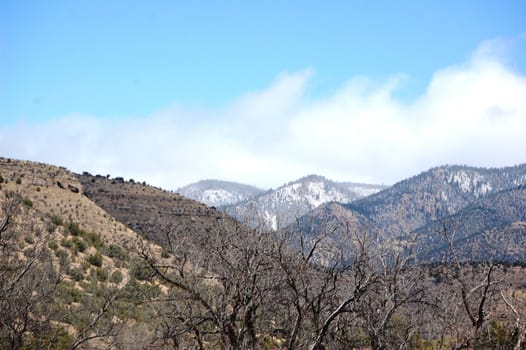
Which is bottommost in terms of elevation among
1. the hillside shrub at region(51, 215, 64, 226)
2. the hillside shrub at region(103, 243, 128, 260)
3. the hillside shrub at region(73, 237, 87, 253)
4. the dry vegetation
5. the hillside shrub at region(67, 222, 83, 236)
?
the dry vegetation

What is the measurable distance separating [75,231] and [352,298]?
38.9 meters

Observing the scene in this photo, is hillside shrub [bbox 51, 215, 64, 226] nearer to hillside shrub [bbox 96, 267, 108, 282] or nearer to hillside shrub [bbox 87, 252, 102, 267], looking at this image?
hillside shrub [bbox 87, 252, 102, 267]

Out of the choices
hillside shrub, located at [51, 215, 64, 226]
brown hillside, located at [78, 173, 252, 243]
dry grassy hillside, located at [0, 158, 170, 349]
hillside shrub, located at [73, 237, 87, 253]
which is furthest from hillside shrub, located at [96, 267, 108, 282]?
brown hillside, located at [78, 173, 252, 243]

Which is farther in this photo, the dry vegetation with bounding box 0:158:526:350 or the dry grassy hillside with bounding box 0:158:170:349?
the dry grassy hillside with bounding box 0:158:170:349

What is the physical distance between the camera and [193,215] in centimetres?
7856

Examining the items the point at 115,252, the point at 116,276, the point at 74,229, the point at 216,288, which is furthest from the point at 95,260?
the point at 216,288

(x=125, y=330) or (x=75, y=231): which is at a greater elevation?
(x=75, y=231)

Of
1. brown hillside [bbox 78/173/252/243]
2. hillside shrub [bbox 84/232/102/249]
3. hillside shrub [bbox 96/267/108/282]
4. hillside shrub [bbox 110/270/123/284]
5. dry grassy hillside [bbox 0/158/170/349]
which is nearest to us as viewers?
dry grassy hillside [bbox 0/158/170/349]

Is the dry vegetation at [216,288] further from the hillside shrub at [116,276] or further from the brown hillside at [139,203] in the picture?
→ the brown hillside at [139,203]

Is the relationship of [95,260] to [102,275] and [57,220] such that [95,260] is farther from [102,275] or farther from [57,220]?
[57,220]

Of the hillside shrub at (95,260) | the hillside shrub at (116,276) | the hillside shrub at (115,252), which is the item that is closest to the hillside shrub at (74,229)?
the hillside shrub at (115,252)

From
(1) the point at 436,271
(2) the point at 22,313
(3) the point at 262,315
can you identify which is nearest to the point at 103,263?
(2) the point at 22,313

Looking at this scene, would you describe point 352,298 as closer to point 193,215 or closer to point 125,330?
point 125,330

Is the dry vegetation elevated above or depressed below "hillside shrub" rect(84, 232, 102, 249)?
below
